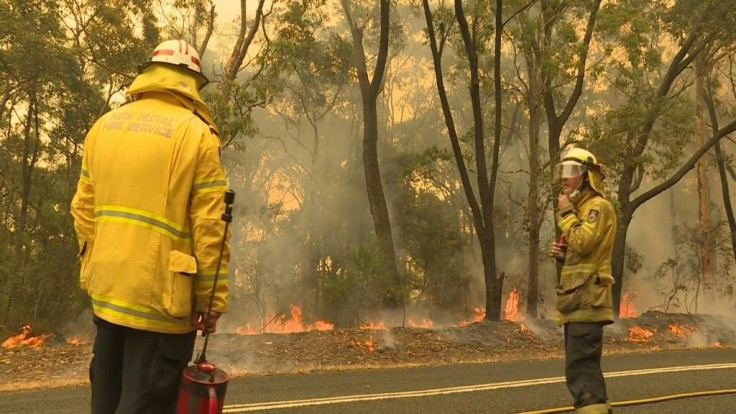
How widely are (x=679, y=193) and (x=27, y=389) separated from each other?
41.2m

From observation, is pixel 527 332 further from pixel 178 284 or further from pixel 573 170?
pixel 178 284

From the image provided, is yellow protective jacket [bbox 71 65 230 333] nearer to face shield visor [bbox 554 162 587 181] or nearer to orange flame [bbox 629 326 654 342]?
face shield visor [bbox 554 162 587 181]

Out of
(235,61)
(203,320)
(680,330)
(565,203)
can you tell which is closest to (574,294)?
(565,203)

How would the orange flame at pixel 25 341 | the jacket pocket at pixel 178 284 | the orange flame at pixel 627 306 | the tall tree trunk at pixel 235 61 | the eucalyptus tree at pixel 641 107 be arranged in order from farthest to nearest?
the orange flame at pixel 627 306, the eucalyptus tree at pixel 641 107, the tall tree trunk at pixel 235 61, the orange flame at pixel 25 341, the jacket pocket at pixel 178 284

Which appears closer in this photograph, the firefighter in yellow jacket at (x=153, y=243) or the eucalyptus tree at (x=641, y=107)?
the firefighter in yellow jacket at (x=153, y=243)

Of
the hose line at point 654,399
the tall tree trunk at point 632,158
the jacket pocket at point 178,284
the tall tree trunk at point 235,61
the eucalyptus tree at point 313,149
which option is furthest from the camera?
the eucalyptus tree at point 313,149

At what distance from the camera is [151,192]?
2625mm

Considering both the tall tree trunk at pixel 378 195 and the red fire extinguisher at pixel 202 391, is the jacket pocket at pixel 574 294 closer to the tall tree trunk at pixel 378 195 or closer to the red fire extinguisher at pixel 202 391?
the red fire extinguisher at pixel 202 391

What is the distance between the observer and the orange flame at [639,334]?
12945mm

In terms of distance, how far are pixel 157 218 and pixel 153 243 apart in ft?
0.33

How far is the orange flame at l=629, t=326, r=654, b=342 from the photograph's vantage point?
12.9 metres

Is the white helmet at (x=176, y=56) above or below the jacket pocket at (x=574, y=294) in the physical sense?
above

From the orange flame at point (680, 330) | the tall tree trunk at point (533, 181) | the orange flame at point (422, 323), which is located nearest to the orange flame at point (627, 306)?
the orange flame at point (422, 323)

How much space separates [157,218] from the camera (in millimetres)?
2607
